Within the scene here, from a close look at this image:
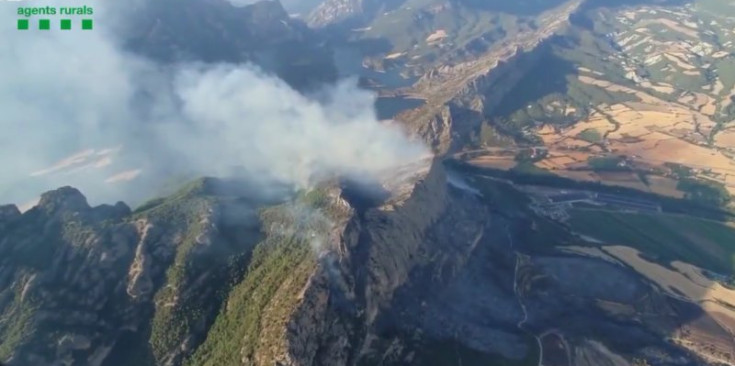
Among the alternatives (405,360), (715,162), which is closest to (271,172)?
(405,360)

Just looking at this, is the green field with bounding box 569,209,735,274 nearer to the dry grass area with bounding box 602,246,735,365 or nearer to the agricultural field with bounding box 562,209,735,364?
the agricultural field with bounding box 562,209,735,364

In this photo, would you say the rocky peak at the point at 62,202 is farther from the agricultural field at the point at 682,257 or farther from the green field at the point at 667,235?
the green field at the point at 667,235

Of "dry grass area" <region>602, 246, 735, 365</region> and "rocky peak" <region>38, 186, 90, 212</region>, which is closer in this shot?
"dry grass area" <region>602, 246, 735, 365</region>

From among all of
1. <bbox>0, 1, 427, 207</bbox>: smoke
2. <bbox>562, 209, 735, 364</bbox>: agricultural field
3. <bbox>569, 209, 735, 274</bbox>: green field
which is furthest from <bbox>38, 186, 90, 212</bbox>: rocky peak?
<bbox>569, 209, 735, 274</bbox>: green field

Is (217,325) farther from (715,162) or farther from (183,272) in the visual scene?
(715,162)

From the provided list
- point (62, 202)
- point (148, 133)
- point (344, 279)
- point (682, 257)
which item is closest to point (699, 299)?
point (682, 257)

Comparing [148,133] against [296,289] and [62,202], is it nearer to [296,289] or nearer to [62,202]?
[62,202]

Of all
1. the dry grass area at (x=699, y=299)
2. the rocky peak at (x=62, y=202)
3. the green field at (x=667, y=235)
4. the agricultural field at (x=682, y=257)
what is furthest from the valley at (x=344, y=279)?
the green field at (x=667, y=235)
